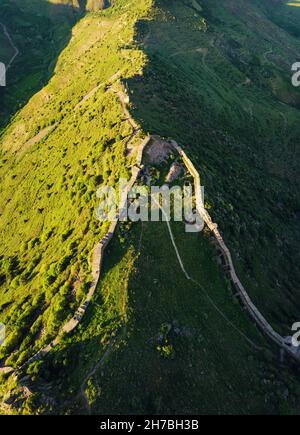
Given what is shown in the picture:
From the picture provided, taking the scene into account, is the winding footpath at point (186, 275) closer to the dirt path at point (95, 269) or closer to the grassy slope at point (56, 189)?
the dirt path at point (95, 269)

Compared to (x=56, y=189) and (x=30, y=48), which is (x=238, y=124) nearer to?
(x=56, y=189)

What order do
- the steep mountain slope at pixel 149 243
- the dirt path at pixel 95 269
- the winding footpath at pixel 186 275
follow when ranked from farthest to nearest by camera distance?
the winding footpath at pixel 186 275, the dirt path at pixel 95 269, the steep mountain slope at pixel 149 243

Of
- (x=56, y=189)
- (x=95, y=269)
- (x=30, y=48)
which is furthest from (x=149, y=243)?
(x=30, y=48)

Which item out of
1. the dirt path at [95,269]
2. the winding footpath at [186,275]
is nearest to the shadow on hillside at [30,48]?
the dirt path at [95,269]

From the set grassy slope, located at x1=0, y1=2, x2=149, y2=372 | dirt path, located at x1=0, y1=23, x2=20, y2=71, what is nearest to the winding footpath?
grassy slope, located at x1=0, y1=2, x2=149, y2=372

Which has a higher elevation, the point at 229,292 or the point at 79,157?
the point at 79,157

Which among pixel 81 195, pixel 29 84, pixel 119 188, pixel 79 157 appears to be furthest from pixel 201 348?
pixel 29 84

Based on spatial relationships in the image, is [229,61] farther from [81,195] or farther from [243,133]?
[81,195]
